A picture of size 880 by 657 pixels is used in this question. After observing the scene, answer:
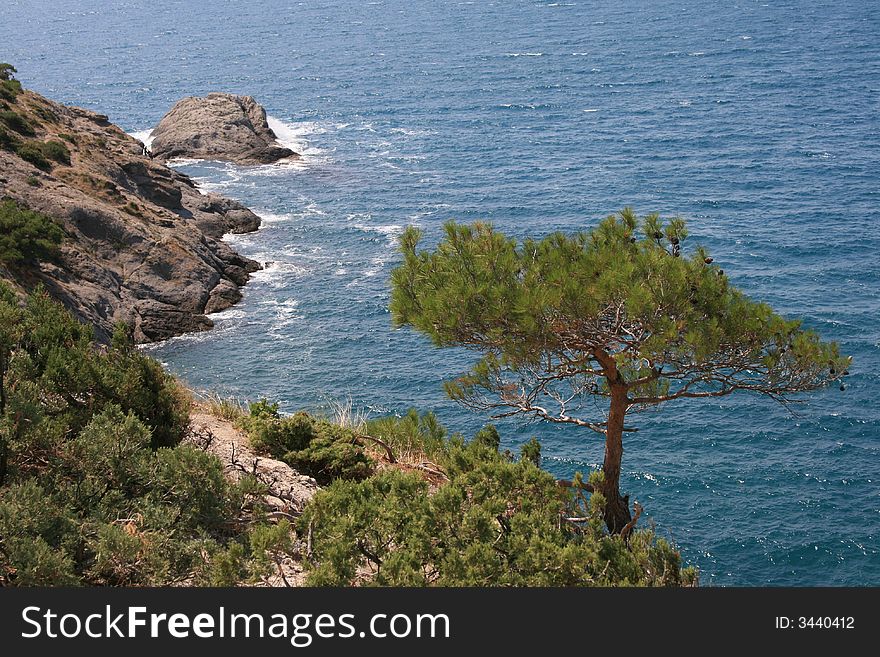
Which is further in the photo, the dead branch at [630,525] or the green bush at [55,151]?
the green bush at [55,151]

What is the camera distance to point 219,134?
8906 cm

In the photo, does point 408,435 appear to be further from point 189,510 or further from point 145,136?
point 145,136

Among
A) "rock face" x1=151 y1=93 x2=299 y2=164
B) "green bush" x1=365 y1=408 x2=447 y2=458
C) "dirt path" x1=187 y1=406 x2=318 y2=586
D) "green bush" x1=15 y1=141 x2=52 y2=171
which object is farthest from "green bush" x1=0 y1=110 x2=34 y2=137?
"green bush" x1=365 y1=408 x2=447 y2=458

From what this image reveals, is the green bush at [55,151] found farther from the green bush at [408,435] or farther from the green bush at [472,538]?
the green bush at [472,538]

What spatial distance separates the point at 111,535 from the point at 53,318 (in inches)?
243

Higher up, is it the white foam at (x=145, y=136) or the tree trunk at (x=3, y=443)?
the white foam at (x=145, y=136)

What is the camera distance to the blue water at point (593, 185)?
124ft

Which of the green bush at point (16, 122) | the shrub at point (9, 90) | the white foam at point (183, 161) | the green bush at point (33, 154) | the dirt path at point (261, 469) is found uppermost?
the white foam at point (183, 161)

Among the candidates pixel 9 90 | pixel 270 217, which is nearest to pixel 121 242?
pixel 270 217

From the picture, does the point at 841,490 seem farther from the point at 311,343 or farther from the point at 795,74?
the point at 795,74

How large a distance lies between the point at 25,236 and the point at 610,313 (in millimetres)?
35949

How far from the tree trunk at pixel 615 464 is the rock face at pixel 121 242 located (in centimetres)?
3263

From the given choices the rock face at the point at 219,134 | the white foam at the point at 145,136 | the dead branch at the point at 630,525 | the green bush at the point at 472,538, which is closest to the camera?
the green bush at the point at 472,538

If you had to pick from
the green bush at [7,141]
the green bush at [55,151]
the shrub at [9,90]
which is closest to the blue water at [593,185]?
the green bush at [55,151]
